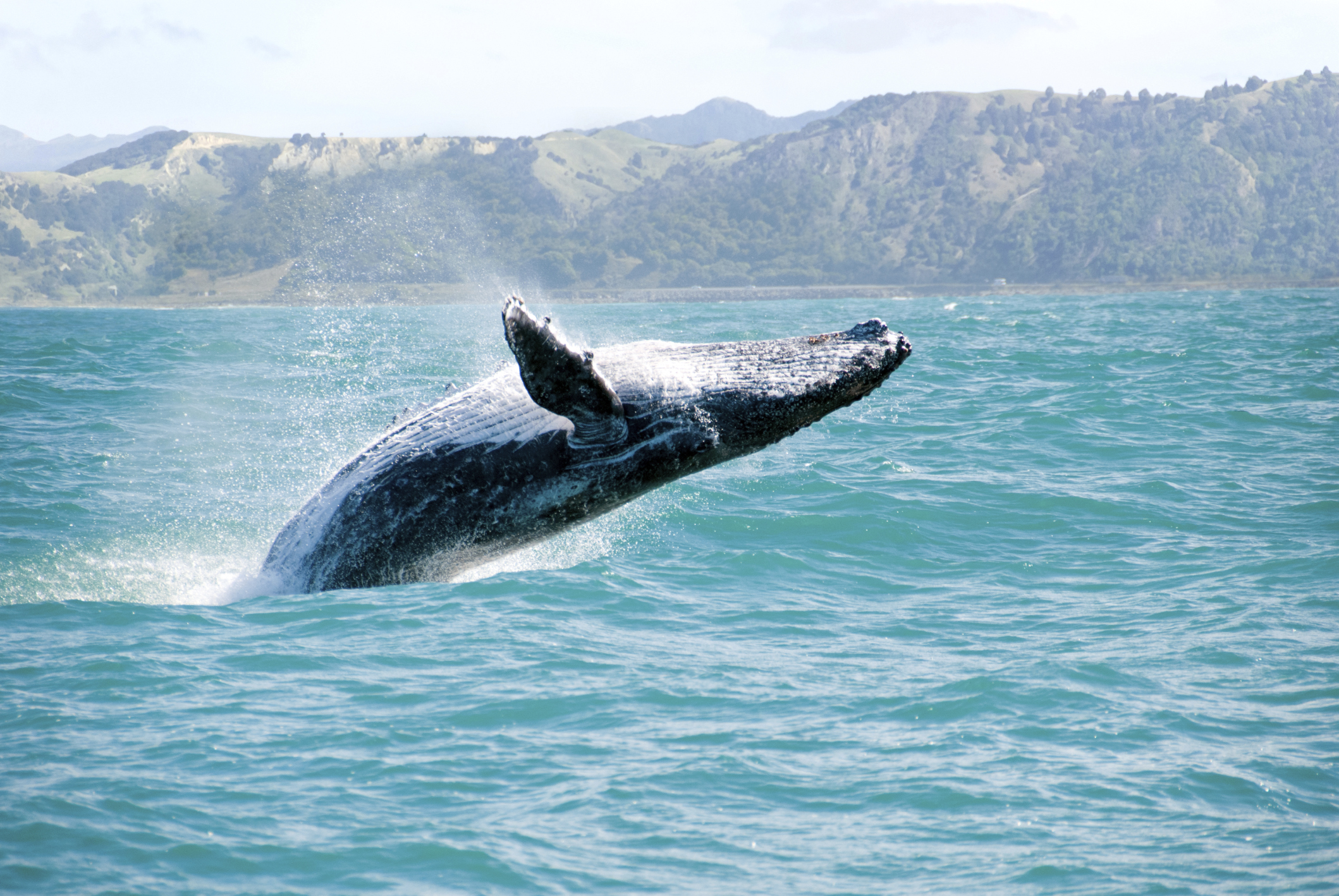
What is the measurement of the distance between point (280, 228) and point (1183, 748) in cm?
18782

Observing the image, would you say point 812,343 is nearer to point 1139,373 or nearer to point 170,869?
point 170,869

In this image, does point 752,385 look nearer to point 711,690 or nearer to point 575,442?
point 575,442

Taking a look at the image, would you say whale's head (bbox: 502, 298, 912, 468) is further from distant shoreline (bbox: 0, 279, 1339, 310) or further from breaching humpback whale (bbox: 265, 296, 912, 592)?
distant shoreline (bbox: 0, 279, 1339, 310)

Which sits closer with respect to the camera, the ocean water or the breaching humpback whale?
the ocean water

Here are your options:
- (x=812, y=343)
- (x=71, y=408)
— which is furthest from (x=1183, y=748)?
(x=71, y=408)

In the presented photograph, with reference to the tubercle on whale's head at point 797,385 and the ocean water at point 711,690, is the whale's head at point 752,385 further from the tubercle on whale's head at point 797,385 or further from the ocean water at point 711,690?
the ocean water at point 711,690

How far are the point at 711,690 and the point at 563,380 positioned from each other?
2687 millimetres

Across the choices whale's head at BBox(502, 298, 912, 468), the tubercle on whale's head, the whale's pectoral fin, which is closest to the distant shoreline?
whale's head at BBox(502, 298, 912, 468)

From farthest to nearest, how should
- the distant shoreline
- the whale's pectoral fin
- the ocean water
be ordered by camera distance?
the distant shoreline → the whale's pectoral fin → the ocean water

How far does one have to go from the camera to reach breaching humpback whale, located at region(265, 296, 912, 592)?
671 cm

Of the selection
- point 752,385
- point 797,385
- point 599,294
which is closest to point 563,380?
point 752,385

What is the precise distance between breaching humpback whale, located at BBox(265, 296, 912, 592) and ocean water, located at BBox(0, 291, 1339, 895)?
1208mm

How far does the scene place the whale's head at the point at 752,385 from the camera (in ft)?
22.0

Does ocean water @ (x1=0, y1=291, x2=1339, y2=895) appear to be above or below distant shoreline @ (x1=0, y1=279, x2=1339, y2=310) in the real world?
below
